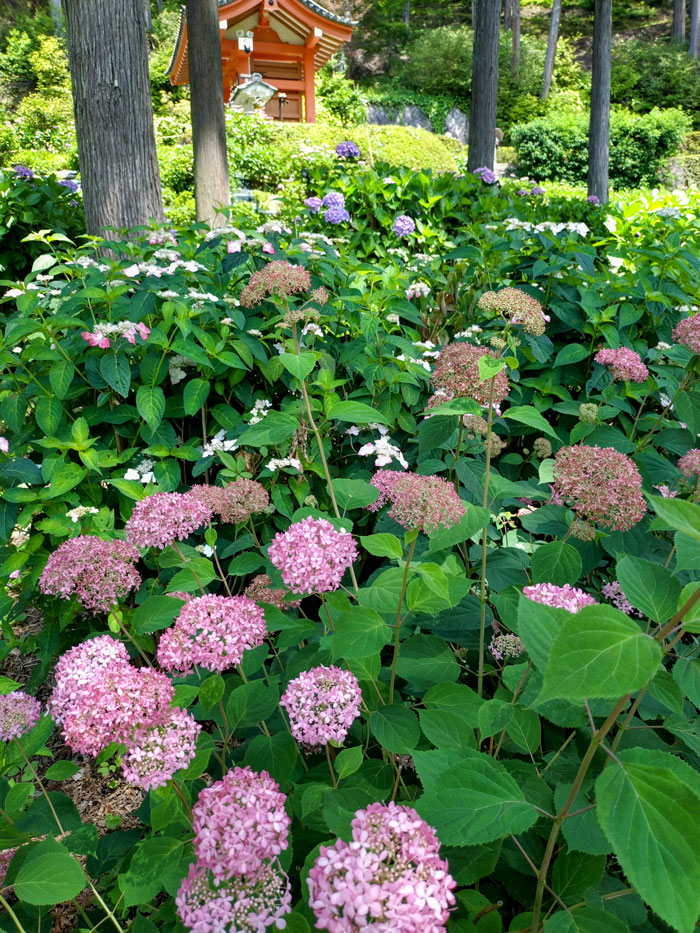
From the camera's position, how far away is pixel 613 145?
22.3m

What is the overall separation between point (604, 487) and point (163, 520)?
3.20ft

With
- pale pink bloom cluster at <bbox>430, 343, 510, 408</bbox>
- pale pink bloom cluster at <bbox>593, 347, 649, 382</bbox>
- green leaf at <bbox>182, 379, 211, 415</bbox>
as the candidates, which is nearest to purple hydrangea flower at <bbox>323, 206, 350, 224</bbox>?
green leaf at <bbox>182, 379, 211, 415</bbox>

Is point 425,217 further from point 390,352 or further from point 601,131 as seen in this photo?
point 601,131

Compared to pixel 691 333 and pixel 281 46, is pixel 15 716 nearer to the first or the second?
pixel 691 333

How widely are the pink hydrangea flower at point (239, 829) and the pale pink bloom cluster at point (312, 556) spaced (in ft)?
1.31

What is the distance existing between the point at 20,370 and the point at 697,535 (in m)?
2.54

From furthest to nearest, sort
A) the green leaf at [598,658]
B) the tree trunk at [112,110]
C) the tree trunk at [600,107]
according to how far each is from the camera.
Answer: the tree trunk at [600,107] → the tree trunk at [112,110] → the green leaf at [598,658]

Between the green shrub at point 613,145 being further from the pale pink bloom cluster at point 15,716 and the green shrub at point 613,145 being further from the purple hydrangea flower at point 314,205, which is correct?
the pale pink bloom cluster at point 15,716

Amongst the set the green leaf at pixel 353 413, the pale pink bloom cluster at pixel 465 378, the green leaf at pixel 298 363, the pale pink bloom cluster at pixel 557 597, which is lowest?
the pale pink bloom cluster at pixel 557 597

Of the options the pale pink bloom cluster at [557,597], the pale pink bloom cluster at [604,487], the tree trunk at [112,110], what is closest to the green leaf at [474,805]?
the pale pink bloom cluster at [557,597]

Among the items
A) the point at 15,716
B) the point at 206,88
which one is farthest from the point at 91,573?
the point at 206,88

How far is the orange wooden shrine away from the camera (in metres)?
21.1

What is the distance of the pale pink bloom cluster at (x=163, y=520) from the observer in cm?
141

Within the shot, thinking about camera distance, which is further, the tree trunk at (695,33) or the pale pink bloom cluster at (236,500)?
the tree trunk at (695,33)
